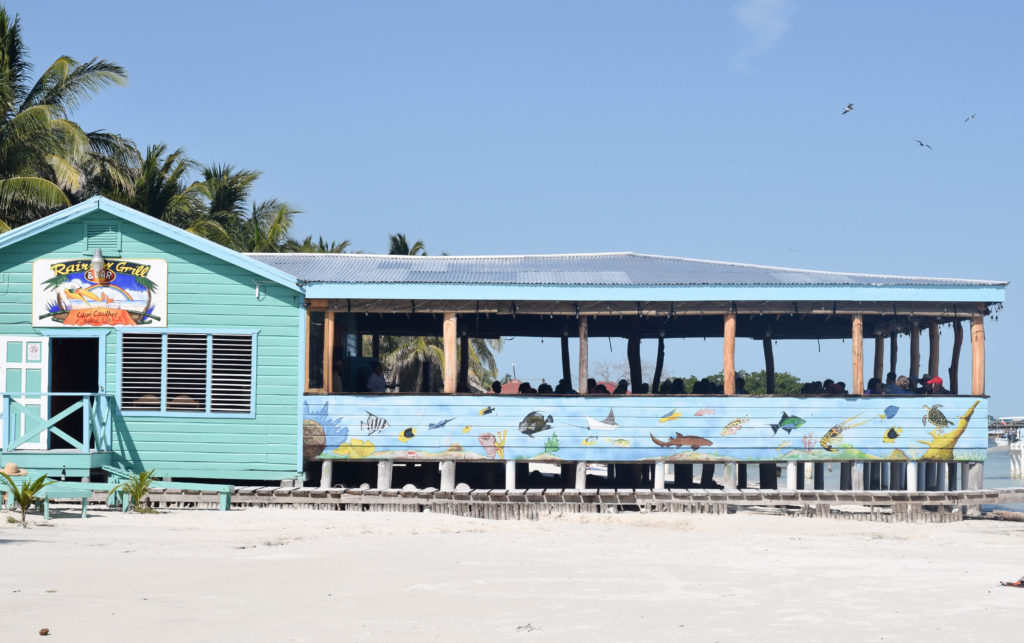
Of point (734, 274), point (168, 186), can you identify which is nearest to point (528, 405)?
point (734, 274)

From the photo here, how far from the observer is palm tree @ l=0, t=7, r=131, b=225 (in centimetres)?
2862

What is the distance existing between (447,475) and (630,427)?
3.30 m

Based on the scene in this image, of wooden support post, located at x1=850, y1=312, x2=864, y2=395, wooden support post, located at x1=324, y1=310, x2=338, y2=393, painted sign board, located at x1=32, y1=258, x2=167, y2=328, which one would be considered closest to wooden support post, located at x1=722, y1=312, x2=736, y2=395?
wooden support post, located at x1=850, y1=312, x2=864, y2=395

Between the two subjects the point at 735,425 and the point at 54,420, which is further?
the point at 735,425

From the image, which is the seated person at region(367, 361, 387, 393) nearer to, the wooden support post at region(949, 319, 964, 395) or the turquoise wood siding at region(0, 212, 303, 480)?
the turquoise wood siding at region(0, 212, 303, 480)

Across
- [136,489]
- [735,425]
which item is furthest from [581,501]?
[136,489]

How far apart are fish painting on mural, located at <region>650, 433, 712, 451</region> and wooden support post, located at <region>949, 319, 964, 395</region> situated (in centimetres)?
485

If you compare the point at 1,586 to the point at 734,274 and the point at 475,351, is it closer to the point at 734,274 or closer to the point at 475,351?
the point at 734,274

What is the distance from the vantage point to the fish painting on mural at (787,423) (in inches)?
829

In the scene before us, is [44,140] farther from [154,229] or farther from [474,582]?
[474,582]

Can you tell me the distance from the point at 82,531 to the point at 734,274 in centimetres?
1231

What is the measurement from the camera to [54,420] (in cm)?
1903

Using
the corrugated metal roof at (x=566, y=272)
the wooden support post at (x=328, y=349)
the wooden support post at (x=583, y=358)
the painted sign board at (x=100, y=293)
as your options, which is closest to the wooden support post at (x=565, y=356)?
the corrugated metal roof at (x=566, y=272)

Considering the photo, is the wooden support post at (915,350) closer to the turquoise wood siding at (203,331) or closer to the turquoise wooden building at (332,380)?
the turquoise wooden building at (332,380)
